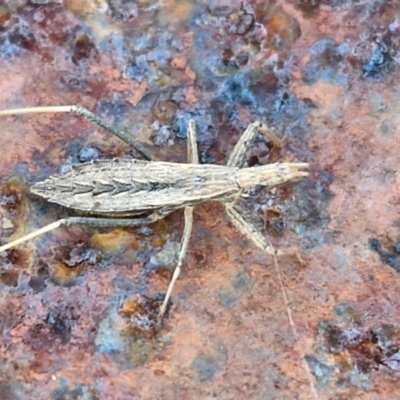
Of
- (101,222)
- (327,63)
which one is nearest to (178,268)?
(101,222)

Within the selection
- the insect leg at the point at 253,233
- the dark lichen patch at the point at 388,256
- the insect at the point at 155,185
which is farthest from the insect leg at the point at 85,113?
the dark lichen patch at the point at 388,256

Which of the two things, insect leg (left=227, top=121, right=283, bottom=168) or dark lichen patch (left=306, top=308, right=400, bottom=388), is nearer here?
dark lichen patch (left=306, top=308, right=400, bottom=388)

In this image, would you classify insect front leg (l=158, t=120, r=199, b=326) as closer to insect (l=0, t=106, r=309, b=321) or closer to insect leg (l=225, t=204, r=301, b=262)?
insect (l=0, t=106, r=309, b=321)

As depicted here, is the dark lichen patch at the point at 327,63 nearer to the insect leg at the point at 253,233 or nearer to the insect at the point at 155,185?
the insect at the point at 155,185

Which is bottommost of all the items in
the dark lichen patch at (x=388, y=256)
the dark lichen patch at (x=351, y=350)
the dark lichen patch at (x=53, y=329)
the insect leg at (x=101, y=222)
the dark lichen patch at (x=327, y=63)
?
the dark lichen patch at (x=53, y=329)

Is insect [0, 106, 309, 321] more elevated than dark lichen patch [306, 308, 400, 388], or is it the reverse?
insect [0, 106, 309, 321]

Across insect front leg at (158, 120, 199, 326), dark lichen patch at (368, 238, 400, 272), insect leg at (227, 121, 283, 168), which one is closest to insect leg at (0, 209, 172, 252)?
insect front leg at (158, 120, 199, 326)

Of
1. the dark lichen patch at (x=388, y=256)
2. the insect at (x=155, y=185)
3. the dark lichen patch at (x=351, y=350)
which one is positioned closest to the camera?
the dark lichen patch at (x=351, y=350)
